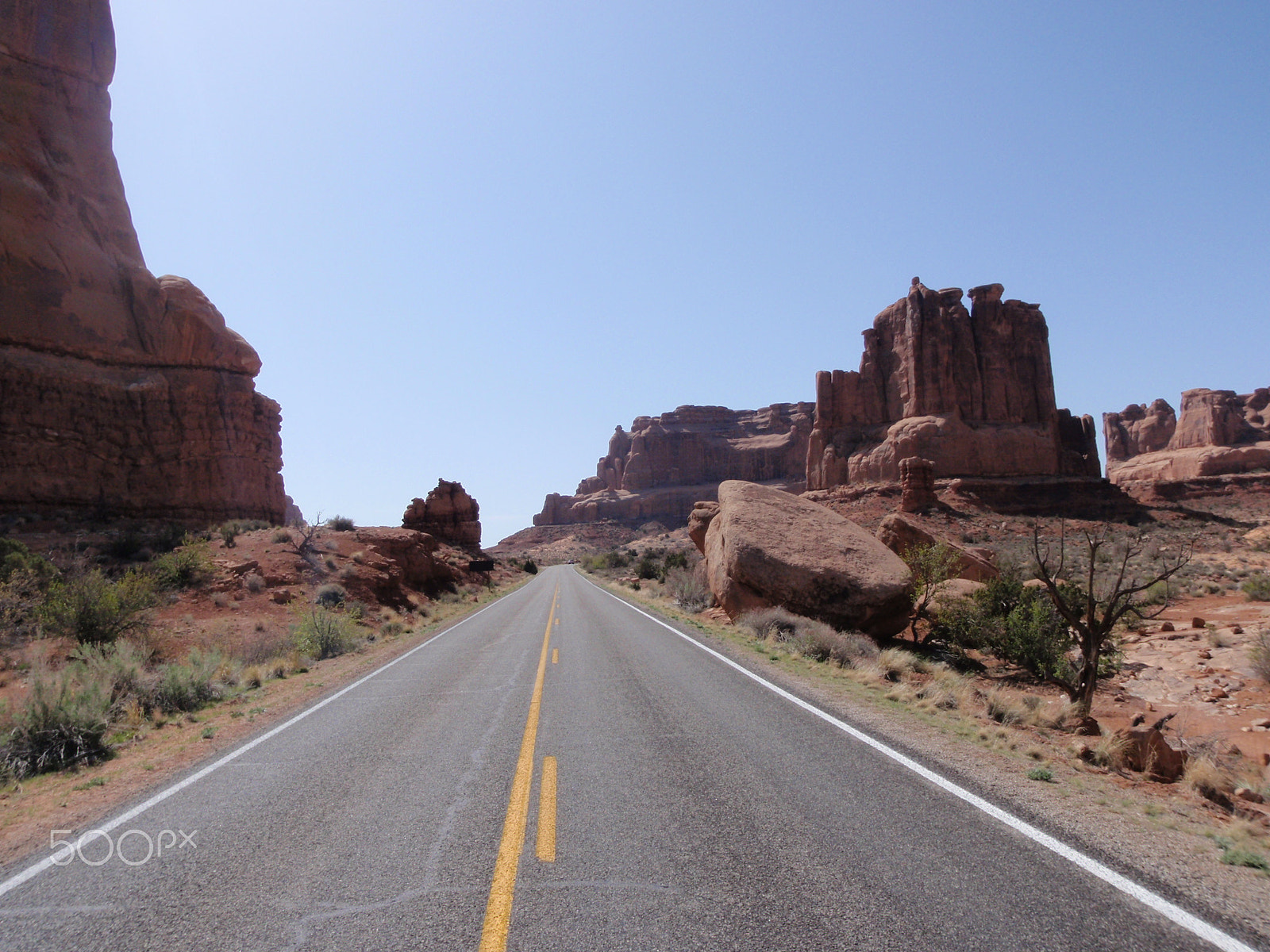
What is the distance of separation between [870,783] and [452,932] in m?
3.47

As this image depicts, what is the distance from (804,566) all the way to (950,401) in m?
60.7

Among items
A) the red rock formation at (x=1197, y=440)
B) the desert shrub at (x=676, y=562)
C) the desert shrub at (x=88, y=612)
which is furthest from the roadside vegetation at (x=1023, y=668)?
the red rock formation at (x=1197, y=440)

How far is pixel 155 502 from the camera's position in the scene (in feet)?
112

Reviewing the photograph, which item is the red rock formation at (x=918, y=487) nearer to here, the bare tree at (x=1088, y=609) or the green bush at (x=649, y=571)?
the green bush at (x=649, y=571)

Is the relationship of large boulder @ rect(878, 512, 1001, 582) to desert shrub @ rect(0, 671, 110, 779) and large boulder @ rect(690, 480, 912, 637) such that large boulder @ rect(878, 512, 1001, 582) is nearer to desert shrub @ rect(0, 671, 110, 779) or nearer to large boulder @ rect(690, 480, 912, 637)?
large boulder @ rect(690, 480, 912, 637)

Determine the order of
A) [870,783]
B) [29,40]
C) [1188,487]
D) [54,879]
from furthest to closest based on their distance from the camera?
[1188,487] < [29,40] < [870,783] < [54,879]

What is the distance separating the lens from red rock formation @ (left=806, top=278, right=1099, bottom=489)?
64938 mm

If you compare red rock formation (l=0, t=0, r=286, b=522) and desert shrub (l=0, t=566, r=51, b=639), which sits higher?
red rock formation (l=0, t=0, r=286, b=522)

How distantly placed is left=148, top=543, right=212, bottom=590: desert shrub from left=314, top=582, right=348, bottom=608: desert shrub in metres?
3.44

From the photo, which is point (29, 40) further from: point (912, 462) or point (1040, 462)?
point (1040, 462)

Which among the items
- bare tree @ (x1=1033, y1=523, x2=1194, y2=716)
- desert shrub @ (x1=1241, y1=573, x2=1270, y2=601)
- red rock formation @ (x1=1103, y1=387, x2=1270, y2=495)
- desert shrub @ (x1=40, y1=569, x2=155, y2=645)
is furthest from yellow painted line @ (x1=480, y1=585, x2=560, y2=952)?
red rock formation @ (x1=1103, y1=387, x2=1270, y2=495)

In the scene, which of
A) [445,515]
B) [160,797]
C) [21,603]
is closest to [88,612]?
[21,603]

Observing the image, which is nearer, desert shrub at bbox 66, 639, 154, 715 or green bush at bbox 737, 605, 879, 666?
desert shrub at bbox 66, 639, 154, 715

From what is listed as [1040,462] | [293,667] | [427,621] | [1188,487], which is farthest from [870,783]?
[1188,487]
